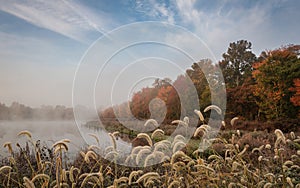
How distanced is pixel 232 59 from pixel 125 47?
82.3 ft

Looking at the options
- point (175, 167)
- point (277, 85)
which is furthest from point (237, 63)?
point (175, 167)

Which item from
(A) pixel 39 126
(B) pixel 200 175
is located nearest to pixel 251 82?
(A) pixel 39 126

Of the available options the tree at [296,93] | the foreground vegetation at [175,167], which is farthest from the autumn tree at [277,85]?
the foreground vegetation at [175,167]

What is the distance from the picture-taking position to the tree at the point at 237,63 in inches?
1057

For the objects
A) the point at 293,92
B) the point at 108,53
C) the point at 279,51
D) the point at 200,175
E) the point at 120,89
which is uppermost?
the point at 279,51

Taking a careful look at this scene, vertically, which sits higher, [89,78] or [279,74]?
[279,74]

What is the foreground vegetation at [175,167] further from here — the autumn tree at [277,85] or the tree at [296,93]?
the autumn tree at [277,85]

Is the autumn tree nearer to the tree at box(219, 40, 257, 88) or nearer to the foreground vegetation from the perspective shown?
the tree at box(219, 40, 257, 88)

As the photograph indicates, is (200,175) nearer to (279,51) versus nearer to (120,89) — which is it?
(120,89)

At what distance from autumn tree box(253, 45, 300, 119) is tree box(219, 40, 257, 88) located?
317 cm

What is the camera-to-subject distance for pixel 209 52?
7.49 m

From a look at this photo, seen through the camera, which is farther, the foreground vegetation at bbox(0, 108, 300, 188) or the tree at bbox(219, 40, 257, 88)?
the tree at bbox(219, 40, 257, 88)

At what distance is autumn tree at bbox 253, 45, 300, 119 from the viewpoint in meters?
21.2

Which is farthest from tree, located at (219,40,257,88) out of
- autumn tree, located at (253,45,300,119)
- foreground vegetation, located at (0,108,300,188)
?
foreground vegetation, located at (0,108,300,188)
